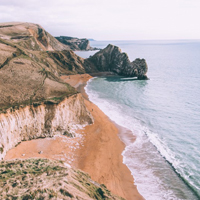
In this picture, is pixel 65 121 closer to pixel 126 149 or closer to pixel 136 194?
pixel 126 149

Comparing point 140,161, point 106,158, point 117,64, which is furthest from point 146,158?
point 117,64

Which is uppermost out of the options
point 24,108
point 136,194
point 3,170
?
point 24,108

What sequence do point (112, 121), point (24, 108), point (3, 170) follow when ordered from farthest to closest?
point (112, 121) < point (24, 108) < point (3, 170)

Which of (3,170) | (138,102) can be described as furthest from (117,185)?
(138,102)

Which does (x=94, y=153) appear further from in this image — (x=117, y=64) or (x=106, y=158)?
(x=117, y=64)

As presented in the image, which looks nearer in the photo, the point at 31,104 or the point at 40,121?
the point at 31,104

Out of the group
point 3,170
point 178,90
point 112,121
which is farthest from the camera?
point 178,90

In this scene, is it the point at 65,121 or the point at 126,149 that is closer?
the point at 126,149

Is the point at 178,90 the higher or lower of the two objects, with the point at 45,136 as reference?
higher

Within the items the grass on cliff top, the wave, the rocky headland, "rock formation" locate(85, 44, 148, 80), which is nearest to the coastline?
the wave
